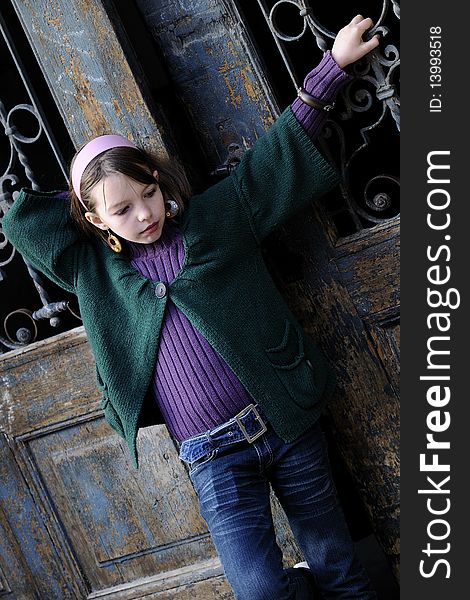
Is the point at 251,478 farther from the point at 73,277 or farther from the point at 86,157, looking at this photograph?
the point at 86,157

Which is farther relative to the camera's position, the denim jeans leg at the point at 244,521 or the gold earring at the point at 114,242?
the gold earring at the point at 114,242

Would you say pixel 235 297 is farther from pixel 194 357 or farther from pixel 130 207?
pixel 130 207

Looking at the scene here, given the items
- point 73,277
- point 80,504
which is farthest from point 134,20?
point 80,504

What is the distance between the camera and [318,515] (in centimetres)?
219

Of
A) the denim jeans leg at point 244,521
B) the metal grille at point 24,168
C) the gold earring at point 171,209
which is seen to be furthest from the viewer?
the metal grille at point 24,168

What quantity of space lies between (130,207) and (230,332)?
1.19ft

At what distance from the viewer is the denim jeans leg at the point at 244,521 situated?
2.03 meters

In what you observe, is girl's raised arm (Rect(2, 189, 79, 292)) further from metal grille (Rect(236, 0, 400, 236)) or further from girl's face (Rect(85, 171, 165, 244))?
metal grille (Rect(236, 0, 400, 236))

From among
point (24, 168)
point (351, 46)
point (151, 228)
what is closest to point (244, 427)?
point (151, 228)

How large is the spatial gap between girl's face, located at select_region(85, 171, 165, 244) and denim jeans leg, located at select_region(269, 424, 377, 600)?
60 cm

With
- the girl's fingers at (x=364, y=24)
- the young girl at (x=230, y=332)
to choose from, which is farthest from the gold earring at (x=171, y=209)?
the girl's fingers at (x=364, y=24)

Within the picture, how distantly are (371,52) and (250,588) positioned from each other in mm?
1278

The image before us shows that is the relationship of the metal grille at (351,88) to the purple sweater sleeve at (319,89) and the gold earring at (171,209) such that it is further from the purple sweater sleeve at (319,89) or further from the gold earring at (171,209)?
the gold earring at (171,209)

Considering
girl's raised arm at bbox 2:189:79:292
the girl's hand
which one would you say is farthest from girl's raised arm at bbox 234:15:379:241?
girl's raised arm at bbox 2:189:79:292
